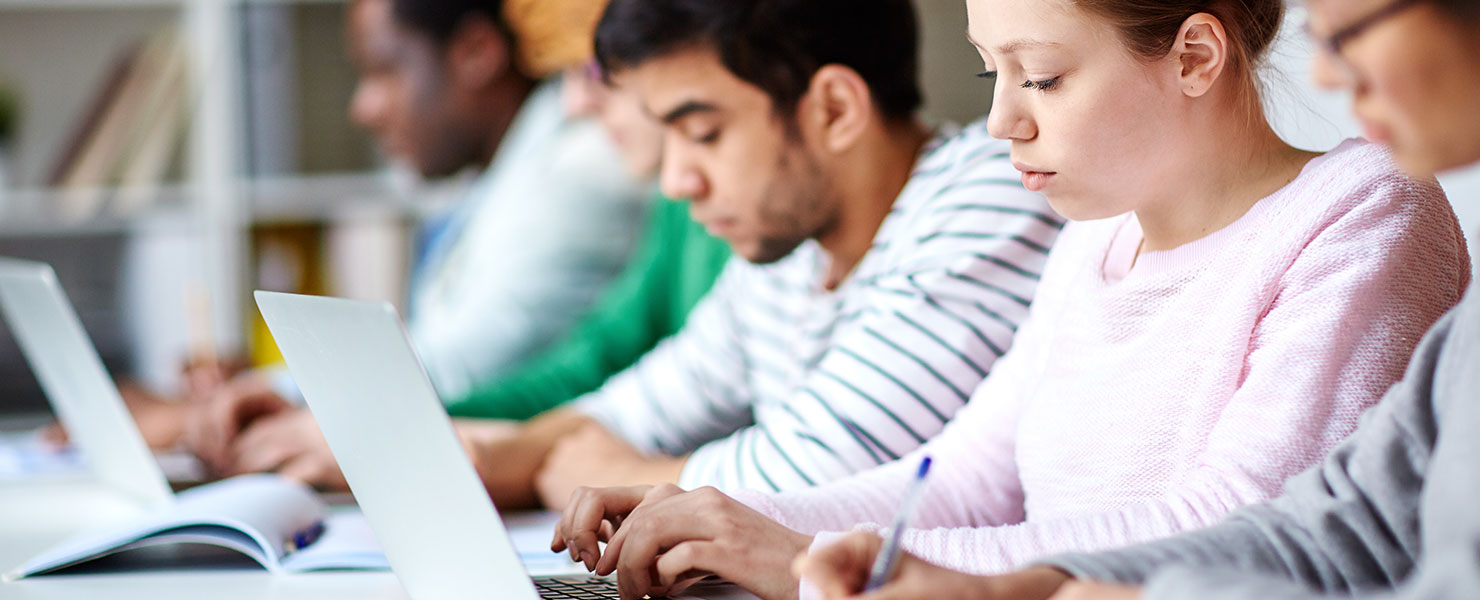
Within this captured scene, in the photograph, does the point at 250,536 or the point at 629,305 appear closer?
the point at 250,536

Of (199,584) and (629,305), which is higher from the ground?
(629,305)

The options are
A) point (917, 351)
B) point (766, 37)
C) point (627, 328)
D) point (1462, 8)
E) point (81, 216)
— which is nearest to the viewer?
point (1462, 8)

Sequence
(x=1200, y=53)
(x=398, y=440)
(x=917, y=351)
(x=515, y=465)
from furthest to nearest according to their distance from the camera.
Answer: (x=515, y=465) < (x=917, y=351) < (x=1200, y=53) < (x=398, y=440)

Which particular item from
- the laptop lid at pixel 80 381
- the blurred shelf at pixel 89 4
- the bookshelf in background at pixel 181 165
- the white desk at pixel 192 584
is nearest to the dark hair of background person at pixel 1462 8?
the white desk at pixel 192 584

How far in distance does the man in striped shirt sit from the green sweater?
1.09 ft

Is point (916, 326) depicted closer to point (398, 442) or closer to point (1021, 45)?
point (1021, 45)

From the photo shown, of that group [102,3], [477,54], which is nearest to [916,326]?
[477,54]

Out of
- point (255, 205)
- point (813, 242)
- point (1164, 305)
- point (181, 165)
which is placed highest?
point (181, 165)

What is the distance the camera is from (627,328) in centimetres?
167

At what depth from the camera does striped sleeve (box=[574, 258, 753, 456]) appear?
1.27m

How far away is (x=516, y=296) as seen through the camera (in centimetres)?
190

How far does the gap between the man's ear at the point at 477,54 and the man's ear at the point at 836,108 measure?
137 cm

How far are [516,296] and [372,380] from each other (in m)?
1.37

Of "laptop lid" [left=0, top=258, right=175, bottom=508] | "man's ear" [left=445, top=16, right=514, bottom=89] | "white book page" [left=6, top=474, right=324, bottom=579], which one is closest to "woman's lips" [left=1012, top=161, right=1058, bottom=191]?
"white book page" [left=6, top=474, right=324, bottom=579]
